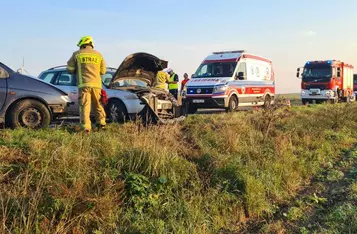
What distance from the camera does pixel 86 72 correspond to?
6.68 meters

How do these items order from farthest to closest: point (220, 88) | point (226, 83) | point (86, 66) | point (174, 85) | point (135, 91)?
point (174, 85) → point (226, 83) → point (220, 88) → point (135, 91) → point (86, 66)

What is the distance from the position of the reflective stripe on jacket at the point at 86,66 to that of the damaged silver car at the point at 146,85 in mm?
1621

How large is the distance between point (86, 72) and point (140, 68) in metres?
2.49

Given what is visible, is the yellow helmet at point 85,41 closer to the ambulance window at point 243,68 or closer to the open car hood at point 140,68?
the open car hood at point 140,68

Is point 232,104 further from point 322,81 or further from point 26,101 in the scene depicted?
point 322,81

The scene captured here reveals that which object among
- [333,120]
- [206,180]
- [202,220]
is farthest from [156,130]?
[333,120]

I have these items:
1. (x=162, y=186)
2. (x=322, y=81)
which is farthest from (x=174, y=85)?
(x=322, y=81)

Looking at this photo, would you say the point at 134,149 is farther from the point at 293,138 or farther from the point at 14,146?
the point at 293,138

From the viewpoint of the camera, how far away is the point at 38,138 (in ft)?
18.5

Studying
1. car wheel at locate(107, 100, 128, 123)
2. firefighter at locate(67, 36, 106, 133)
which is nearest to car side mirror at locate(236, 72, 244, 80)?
car wheel at locate(107, 100, 128, 123)

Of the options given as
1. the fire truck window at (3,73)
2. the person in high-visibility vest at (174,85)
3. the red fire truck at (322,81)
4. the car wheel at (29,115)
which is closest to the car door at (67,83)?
the car wheel at (29,115)

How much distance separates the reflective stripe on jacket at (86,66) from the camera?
6625 millimetres

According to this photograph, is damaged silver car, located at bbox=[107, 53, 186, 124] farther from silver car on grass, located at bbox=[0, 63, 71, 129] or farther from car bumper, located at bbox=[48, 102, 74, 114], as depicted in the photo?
silver car on grass, located at bbox=[0, 63, 71, 129]

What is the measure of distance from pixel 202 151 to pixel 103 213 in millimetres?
2760
